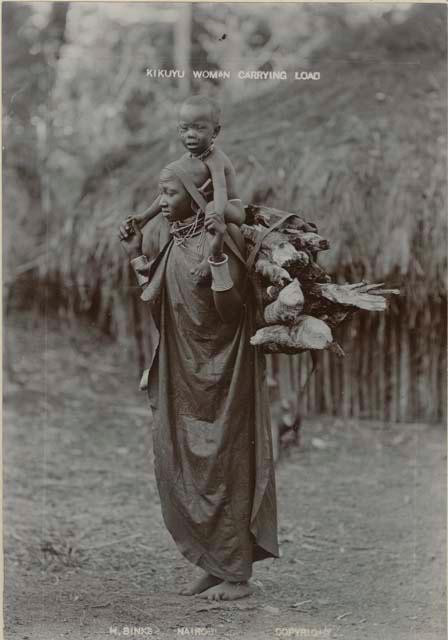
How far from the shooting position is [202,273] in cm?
334

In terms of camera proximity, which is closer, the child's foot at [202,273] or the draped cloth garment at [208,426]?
the child's foot at [202,273]

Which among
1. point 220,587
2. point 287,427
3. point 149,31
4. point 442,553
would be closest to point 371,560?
point 442,553

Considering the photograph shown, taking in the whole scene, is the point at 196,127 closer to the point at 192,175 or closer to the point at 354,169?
the point at 192,175

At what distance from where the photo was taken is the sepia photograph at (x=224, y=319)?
3.46m

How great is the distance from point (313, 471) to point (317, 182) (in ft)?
6.08

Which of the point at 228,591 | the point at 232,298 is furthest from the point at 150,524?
the point at 232,298

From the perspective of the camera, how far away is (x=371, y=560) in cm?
455

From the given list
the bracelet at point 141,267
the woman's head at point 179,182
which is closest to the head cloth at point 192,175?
the woman's head at point 179,182

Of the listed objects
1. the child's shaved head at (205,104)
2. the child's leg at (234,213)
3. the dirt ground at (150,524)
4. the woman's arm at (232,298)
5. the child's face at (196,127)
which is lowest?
the dirt ground at (150,524)

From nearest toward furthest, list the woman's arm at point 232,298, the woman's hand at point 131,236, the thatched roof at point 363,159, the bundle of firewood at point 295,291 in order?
the bundle of firewood at point 295,291 < the woman's arm at point 232,298 < the woman's hand at point 131,236 < the thatched roof at point 363,159

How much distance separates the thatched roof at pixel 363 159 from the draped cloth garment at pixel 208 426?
220cm

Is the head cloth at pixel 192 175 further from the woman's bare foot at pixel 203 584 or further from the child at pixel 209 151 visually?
the woman's bare foot at pixel 203 584

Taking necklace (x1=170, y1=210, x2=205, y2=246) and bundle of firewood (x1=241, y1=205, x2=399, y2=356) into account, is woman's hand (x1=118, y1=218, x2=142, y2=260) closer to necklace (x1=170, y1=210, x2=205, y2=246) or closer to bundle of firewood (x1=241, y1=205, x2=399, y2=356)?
necklace (x1=170, y1=210, x2=205, y2=246)

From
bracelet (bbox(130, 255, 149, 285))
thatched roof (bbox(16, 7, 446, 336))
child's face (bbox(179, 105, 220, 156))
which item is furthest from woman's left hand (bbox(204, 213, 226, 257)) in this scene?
thatched roof (bbox(16, 7, 446, 336))
